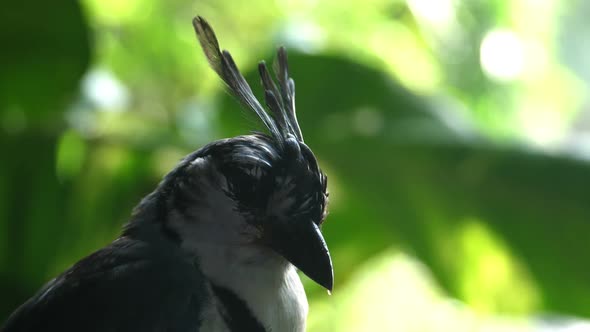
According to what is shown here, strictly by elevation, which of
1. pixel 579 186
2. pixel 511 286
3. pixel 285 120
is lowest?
pixel 511 286

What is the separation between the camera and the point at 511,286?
0.83 meters

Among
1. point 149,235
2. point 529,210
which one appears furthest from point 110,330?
point 529,210

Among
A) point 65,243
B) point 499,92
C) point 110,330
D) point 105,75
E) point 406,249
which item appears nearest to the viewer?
point 110,330

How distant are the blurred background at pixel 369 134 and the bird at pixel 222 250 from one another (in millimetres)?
52

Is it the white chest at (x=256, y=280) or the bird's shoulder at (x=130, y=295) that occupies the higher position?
the bird's shoulder at (x=130, y=295)

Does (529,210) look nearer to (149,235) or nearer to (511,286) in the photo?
(511,286)

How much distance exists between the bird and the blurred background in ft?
0.17

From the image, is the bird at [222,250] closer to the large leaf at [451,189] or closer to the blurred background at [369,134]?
the blurred background at [369,134]

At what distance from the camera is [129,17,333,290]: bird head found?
0.48 meters

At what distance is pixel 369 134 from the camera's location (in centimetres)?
83

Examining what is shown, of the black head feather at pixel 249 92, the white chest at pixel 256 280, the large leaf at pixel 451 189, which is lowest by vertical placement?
the large leaf at pixel 451 189

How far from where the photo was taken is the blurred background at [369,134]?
2.58ft

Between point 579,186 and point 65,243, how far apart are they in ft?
2.04

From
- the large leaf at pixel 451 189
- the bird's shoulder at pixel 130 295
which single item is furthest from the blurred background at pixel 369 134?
the bird's shoulder at pixel 130 295
